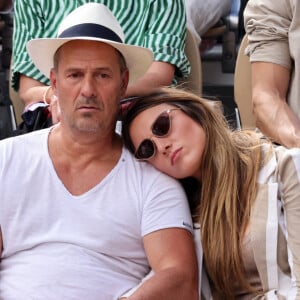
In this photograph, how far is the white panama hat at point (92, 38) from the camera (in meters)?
2.65

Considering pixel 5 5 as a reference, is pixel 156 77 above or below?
above

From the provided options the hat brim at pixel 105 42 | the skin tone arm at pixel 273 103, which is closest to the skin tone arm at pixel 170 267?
the hat brim at pixel 105 42

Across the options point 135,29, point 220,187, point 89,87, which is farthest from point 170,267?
point 135,29

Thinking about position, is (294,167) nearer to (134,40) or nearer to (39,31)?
(134,40)

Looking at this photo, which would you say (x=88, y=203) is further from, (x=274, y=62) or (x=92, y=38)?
(x=274, y=62)

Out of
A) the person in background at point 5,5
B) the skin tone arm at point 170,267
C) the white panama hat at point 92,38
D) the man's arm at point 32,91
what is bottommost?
the skin tone arm at point 170,267

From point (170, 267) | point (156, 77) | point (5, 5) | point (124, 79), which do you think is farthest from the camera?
point (5, 5)

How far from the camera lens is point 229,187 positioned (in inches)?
104

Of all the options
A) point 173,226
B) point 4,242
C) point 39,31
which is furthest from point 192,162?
point 39,31

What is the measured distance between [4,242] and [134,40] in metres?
1.22

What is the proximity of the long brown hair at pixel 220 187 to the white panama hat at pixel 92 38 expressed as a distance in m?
0.13

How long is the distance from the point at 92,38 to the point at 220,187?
0.60m

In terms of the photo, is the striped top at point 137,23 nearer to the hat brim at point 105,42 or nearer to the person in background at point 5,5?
the hat brim at point 105,42

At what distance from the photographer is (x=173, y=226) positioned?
2631 millimetres
